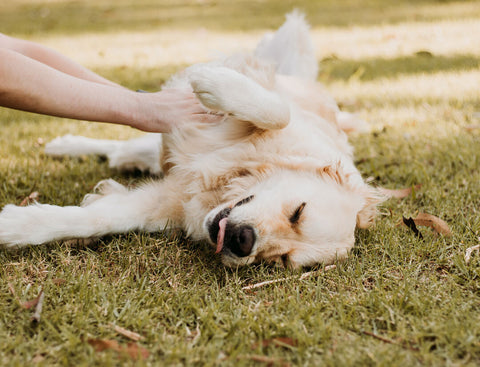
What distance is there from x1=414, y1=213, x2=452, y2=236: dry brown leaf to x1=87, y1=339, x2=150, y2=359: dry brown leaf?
5.14 ft

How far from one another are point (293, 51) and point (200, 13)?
24.0 feet

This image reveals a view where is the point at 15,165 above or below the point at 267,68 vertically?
below

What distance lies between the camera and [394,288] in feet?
6.22

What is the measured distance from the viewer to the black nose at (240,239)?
1.98 m

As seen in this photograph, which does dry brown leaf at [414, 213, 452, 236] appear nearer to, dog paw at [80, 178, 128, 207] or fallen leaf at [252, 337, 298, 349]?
fallen leaf at [252, 337, 298, 349]

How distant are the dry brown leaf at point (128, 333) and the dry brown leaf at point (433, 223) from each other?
1.55m

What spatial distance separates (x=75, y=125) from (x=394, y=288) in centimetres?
313

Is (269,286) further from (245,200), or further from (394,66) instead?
(394,66)

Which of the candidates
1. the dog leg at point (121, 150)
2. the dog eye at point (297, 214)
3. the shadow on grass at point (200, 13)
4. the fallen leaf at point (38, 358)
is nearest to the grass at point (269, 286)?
the fallen leaf at point (38, 358)

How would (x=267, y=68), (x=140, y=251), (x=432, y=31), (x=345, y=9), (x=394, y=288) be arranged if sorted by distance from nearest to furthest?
(x=394, y=288)
(x=140, y=251)
(x=267, y=68)
(x=432, y=31)
(x=345, y=9)

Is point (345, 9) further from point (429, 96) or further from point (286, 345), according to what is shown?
point (286, 345)

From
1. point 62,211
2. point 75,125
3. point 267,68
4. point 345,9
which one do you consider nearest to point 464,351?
point 62,211

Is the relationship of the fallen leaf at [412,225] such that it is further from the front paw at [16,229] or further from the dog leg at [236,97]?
the front paw at [16,229]

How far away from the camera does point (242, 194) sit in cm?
223
